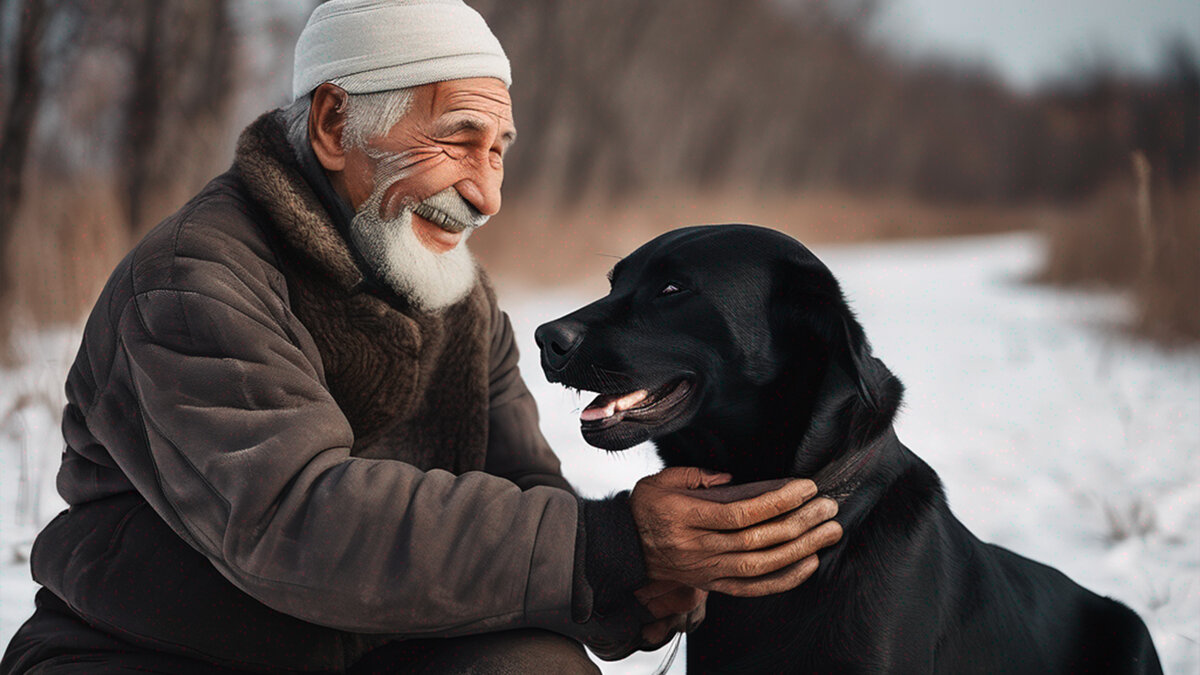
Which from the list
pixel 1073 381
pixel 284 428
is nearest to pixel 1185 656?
pixel 284 428

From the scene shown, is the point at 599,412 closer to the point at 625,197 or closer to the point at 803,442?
the point at 803,442

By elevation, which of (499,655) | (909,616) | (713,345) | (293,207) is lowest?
(499,655)

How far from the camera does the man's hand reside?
5.16 feet

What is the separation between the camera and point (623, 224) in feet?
41.6

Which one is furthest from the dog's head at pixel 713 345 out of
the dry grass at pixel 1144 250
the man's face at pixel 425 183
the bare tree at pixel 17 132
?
the bare tree at pixel 17 132

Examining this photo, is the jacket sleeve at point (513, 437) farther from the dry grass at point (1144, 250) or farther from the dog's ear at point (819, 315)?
the dry grass at point (1144, 250)

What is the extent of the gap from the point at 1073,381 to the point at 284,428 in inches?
265

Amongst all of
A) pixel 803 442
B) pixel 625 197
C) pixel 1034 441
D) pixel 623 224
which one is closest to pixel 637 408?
pixel 803 442

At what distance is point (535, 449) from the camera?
2.31 meters

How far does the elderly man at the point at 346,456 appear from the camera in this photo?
1.53m

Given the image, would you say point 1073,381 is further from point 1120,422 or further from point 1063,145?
point 1063,145

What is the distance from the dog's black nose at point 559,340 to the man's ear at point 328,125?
58 centimetres

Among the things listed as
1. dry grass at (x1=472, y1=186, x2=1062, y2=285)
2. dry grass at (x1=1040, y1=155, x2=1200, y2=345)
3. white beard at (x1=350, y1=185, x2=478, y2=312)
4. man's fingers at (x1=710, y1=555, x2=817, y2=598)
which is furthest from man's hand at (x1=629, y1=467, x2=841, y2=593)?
dry grass at (x1=1040, y1=155, x2=1200, y2=345)

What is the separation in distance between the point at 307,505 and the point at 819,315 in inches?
36.9
